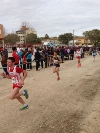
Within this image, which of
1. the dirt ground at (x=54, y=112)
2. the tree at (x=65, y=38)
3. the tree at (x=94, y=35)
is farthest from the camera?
the tree at (x=65, y=38)

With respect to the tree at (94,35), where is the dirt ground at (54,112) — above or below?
below

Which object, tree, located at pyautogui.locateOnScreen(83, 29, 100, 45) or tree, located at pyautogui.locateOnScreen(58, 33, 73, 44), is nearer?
tree, located at pyautogui.locateOnScreen(83, 29, 100, 45)

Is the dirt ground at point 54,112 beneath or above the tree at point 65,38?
beneath

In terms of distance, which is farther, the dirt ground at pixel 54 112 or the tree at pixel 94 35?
the tree at pixel 94 35

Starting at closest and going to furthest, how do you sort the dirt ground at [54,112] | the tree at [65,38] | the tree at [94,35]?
1. the dirt ground at [54,112]
2. the tree at [94,35]
3. the tree at [65,38]

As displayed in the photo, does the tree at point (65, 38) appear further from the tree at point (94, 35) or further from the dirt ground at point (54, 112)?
the dirt ground at point (54, 112)

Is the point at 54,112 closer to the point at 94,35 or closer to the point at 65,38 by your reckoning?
the point at 94,35

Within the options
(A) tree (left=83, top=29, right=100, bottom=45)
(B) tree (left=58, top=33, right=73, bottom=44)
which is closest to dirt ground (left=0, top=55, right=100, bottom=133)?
(A) tree (left=83, top=29, right=100, bottom=45)

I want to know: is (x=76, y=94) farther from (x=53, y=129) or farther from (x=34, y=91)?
(x=53, y=129)

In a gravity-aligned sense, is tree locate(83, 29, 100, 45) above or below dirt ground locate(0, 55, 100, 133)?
above

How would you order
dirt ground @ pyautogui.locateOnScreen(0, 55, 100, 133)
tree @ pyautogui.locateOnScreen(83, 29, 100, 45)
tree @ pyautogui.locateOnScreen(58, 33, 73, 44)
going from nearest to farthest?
dirt ground @ pyautogui.locateOnScreen(0, 55, 100, 133) < tree @ pyautogui.locateOnScreen(83, 29, 100, 45) < tree @ pyautogui.locateOnScreen(58, 33, 73, 44)

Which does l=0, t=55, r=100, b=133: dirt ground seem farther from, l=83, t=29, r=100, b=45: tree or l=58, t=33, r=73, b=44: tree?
l=58, t=33, r=73, b=44: tree

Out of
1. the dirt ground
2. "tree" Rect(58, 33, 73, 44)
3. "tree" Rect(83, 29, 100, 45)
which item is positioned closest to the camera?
the dirt ground

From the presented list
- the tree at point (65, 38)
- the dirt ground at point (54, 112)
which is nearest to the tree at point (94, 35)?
the tree at point (65, 38)
